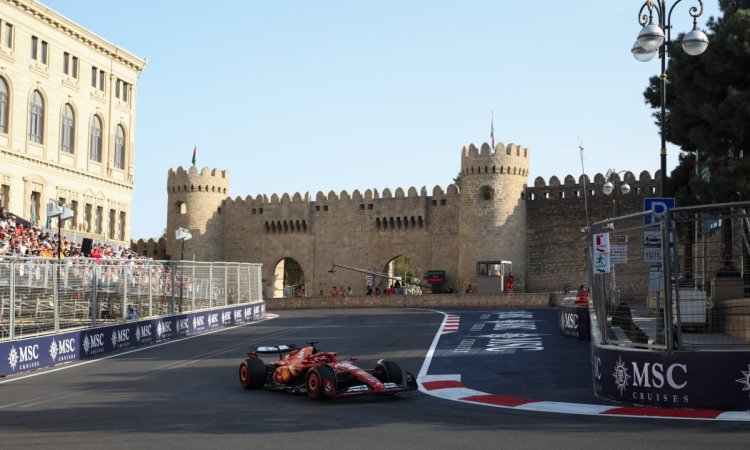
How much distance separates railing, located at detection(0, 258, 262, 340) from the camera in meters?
16.7

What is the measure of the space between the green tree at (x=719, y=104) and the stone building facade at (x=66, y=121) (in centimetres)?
2981

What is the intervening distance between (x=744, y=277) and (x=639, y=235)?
1523 millimetres

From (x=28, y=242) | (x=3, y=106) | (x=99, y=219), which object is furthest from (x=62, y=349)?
(x=99, y=219)

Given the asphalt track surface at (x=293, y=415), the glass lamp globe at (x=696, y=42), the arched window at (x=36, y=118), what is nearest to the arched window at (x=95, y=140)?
the arched window at (x=36, y=118)

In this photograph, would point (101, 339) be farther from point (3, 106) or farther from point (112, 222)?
point (112, 222)

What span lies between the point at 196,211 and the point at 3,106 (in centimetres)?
1936

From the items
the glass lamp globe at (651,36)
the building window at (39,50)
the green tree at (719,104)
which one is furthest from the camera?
the building window at (39,50)

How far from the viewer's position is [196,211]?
2354 inches

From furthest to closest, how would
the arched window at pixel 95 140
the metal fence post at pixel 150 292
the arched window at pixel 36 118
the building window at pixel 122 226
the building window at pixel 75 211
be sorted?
the building window at pixel 122 226
the arched window at pixel 95 140
the building window at pixel 75 211
the arched window at pixel 36 118
the metal fence post at pixel 150 292

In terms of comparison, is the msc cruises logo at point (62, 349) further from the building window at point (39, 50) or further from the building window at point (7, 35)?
the building window at point (39, 50)

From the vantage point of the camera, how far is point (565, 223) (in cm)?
5019

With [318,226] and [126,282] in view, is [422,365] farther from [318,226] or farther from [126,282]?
[318,226]

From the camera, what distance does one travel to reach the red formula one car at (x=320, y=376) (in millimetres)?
11625

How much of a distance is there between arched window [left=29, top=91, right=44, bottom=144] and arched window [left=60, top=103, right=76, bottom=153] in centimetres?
170
